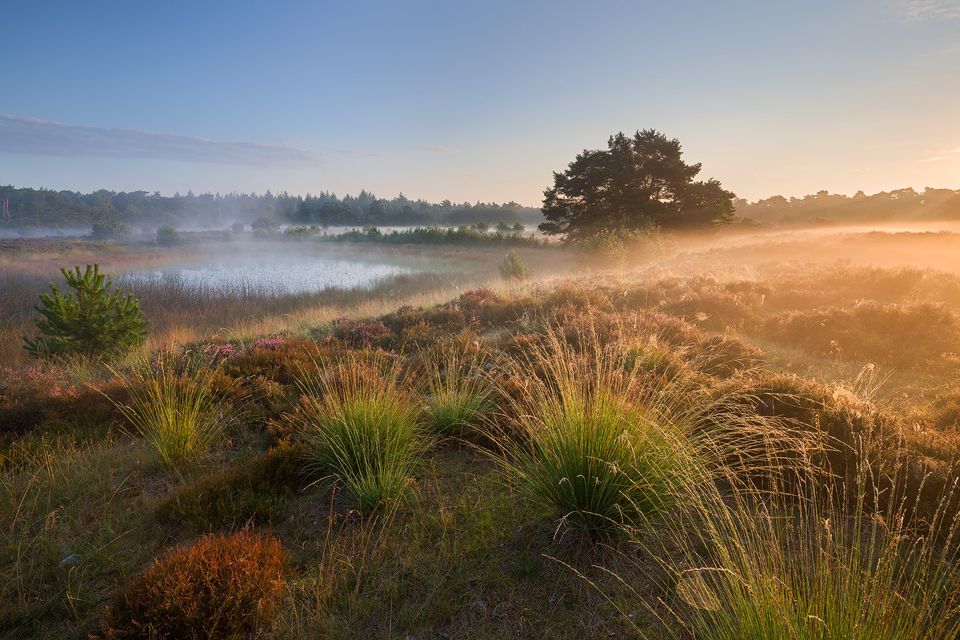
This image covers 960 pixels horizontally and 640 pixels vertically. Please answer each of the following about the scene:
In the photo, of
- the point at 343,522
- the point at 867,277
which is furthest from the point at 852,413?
the point at 867,277

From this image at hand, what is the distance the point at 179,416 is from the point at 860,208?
71.0 m

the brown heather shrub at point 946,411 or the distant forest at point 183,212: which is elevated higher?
the distant forest at point 183,212

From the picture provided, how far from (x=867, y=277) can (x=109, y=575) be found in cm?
1672

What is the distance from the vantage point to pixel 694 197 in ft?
122

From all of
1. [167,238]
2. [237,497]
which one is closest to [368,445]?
[237,497]

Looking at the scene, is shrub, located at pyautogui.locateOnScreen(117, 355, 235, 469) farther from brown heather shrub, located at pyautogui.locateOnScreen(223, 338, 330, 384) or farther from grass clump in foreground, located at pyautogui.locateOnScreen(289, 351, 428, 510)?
grass clump in foreground, located at pyautogui.locateOnScreen(289, 351, 428, 510)

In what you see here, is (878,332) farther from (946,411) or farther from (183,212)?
(183,212)

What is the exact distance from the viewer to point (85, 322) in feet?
28.3

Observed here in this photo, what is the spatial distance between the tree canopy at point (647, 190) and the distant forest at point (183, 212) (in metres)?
28.8

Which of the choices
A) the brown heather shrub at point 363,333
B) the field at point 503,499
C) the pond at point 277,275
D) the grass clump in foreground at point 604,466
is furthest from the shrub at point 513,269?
the grass clump in foreground at point 604,466

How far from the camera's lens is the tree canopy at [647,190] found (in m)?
36.8

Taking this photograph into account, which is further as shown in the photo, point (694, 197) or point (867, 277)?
point (694, 197)

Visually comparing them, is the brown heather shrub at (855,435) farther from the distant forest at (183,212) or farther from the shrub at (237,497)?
the distant forest at (183,212)

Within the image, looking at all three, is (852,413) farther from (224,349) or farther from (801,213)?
(801,213)
